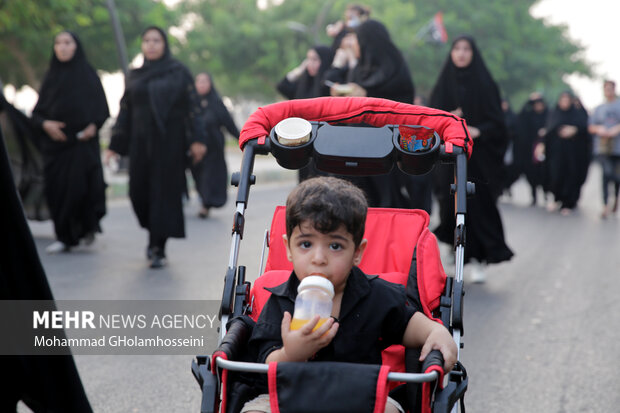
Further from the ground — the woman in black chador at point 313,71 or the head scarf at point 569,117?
the woman in black chador at point 313,71

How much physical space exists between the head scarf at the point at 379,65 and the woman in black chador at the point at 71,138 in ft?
9.77

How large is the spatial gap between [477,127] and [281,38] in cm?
3593

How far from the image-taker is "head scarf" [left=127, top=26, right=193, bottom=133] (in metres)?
7.06

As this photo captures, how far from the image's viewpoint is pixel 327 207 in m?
2.37

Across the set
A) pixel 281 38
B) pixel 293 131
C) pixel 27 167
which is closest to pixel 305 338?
pixel 293 131

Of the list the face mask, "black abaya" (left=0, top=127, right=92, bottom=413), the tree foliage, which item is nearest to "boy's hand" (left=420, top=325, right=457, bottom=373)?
"black abaya" (left=0, top=127, right=92, bottom=413)

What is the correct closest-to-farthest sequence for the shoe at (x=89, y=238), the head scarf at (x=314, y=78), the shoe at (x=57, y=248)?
the shoe at (x=57, y=248)
the shoe at (x=89, y=238)
the head scarf at (x=314, y=78)

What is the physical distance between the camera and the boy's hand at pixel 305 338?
218 cm

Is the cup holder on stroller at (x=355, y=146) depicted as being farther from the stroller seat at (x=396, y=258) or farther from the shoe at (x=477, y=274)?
the shoe at (x=477, y=274)

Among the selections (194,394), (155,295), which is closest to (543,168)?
(155,295)

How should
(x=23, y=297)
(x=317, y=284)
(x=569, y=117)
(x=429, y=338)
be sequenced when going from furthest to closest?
(x=569, y=117) → (x=23, y=297) → (x=429, y=338) → (x=317, y=284)

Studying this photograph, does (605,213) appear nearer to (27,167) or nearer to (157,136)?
(157,136)

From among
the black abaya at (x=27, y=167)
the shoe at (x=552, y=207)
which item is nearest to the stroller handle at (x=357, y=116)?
the black abaya at (x=27, y=167)

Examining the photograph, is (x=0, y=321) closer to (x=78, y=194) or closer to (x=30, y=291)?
(x=30, y=291)
